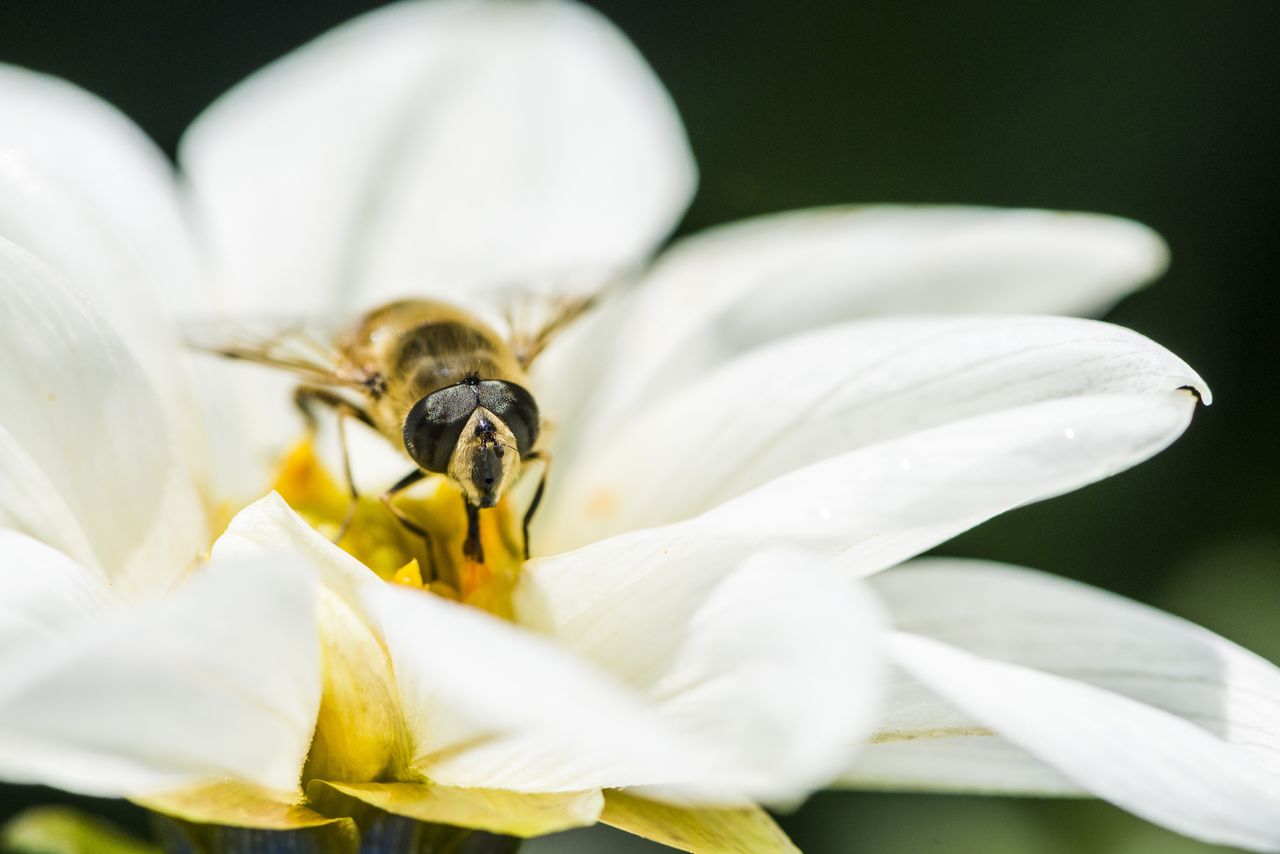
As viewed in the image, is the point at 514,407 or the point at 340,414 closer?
the point at 514,407

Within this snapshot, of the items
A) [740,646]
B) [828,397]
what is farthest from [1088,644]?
[740,646]

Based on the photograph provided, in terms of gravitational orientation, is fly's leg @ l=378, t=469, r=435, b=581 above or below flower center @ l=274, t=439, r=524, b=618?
above

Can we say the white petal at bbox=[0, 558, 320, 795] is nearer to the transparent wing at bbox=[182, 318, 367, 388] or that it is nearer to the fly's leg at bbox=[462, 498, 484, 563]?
the fly's leg at bbox=[462, 498, 484, 563]

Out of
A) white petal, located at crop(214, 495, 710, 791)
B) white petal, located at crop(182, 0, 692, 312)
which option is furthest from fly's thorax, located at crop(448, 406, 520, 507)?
white petal, located at crop(182, 0, 692, 312)

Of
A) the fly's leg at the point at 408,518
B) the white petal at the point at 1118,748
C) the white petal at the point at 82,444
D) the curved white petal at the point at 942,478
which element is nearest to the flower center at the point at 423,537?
the fly's leg at the point at 408,518

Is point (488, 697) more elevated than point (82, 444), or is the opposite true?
point (488, 697)

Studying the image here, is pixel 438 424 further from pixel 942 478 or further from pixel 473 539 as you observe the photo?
pixel 942 478
